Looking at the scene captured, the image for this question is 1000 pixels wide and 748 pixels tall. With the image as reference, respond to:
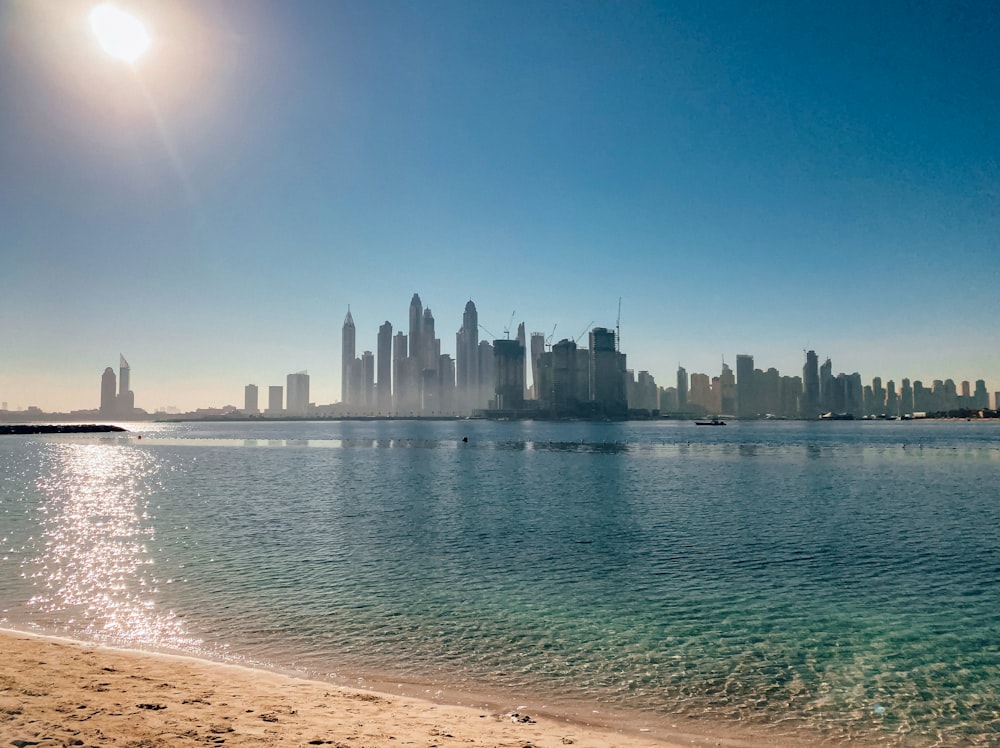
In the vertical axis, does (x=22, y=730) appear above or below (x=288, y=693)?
above

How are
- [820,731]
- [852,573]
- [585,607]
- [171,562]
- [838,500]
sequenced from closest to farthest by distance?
1. [820,731]
2. [585,607]
3. [852,573]
4. [171,562]
5. [838,500]

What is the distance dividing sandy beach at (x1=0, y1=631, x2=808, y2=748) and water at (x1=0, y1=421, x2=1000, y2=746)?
1.80 meters

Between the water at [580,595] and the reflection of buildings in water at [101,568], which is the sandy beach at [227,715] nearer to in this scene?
the water at [580,595]

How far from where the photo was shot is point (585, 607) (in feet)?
79.5

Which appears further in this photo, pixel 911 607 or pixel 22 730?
pixel 911 607

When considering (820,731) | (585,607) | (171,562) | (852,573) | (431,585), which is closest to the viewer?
(820,731)

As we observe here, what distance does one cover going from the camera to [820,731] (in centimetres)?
1423

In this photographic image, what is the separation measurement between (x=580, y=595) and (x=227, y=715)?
15.9 metres

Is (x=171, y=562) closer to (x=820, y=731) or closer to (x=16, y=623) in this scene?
(x=16, y=623)

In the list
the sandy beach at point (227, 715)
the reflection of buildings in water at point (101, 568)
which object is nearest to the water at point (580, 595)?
the reflection of buildings in water at point (101, 568)

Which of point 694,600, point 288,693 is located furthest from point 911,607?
point 288,693

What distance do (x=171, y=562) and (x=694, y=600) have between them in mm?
25913

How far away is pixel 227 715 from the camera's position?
13.1 metres

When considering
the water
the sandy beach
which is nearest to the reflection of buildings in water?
the water
